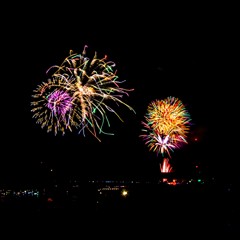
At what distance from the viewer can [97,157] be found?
20.6 meters

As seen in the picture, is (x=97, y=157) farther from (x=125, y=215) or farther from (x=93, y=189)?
(x=125, y=215)

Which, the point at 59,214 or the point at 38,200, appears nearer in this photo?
the point at 59,214

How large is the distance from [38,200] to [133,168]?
11.8 meters

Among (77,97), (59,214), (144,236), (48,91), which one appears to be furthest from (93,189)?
(48,91)

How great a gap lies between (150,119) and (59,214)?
401 inches

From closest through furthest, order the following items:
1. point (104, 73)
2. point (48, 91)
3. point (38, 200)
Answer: point (38, 200)
point (104, 73)
point (48, 91)

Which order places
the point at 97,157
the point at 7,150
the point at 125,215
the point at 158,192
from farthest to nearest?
the point at 97,157 < the point at 7,150 < the point at 158,192 < the point at 125,215

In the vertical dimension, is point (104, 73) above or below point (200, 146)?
above

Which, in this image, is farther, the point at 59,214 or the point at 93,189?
the point at 93,189

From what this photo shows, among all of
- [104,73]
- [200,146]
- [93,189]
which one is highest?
[104,73]

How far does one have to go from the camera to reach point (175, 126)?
1552 centimetres

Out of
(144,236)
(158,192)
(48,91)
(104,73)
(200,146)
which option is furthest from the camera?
(200,146)

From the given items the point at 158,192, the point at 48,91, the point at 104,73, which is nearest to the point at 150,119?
the point at 104,73

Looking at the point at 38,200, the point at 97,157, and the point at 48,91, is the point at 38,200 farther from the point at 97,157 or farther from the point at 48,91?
the point at 97,157
